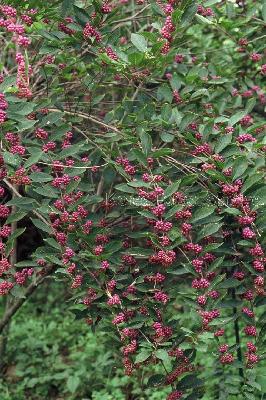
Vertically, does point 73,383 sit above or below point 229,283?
below

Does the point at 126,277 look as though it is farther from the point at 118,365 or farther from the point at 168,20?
the point at 168,20

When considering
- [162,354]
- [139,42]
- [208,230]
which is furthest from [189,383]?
[139,42]

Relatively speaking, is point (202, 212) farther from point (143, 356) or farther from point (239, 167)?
point (143, 356)

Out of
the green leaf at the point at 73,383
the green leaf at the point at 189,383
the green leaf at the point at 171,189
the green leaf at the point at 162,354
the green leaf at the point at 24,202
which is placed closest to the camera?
the green leaf at the point at 162,354

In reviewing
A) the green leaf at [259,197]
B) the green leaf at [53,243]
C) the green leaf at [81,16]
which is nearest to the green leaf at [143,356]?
the green leaf at [53,243]

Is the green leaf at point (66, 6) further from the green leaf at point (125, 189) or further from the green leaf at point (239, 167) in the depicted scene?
the green leaf at point (239, 167)

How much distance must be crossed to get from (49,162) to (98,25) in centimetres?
53

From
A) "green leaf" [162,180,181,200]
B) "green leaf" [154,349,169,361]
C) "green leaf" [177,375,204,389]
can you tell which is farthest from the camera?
"green leaf" [177,375,204,389]

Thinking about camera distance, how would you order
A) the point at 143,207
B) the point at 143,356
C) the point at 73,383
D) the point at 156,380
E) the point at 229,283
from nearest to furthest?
the point at 143,356 → the point at 143,207 → the point at 229,283 → the point at 156,380 → the point at 73,383

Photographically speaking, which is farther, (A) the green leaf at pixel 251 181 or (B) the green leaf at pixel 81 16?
(B) the green leaf at pixel 81 16

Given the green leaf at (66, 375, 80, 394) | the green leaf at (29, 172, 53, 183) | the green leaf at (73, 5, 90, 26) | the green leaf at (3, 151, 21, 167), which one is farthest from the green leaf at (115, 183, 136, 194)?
the green leaf at (66, 375, 80, 394)

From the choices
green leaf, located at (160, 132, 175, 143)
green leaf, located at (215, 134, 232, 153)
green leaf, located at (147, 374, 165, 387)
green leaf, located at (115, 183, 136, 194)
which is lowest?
green leaf, located at (147, 374, 165, 387)

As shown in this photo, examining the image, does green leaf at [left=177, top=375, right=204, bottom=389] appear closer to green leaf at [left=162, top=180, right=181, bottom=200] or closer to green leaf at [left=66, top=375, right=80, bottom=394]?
green leaf at [left=162, top=180, right=181, bottom=200]

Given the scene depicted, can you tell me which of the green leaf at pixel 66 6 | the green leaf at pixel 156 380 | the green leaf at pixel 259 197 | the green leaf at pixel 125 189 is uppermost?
the green leaf at pixel 66 6
